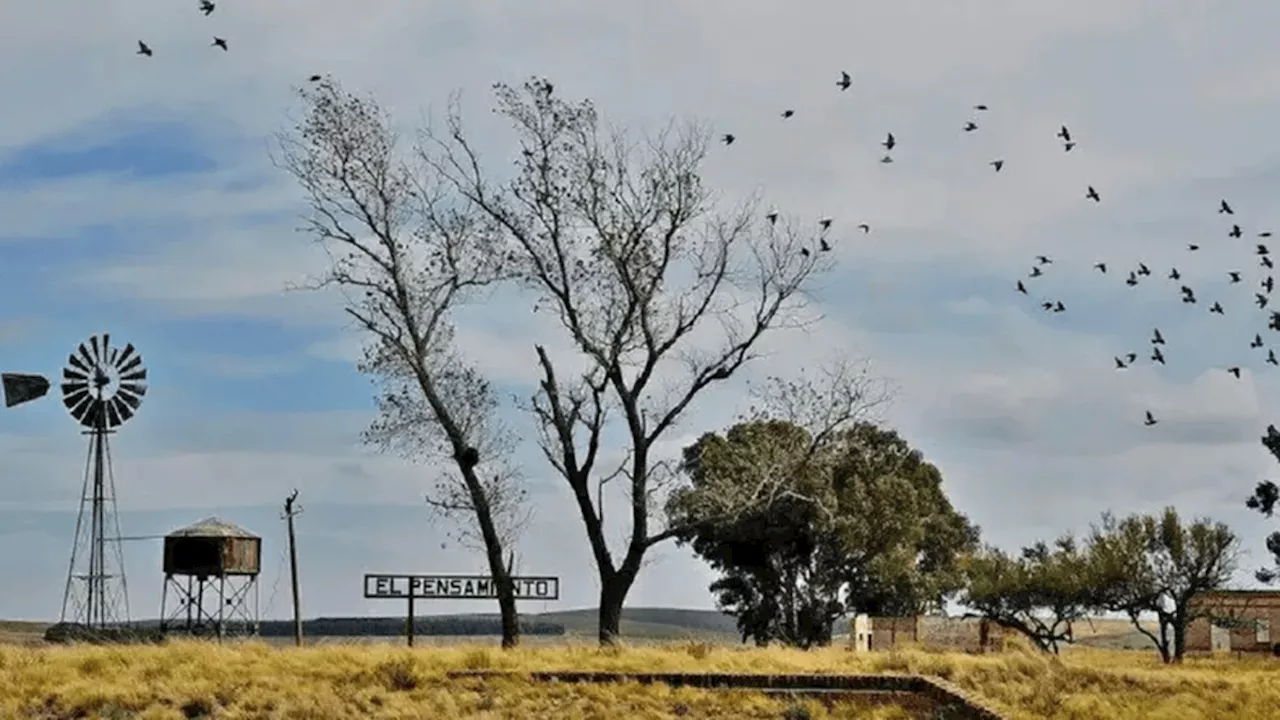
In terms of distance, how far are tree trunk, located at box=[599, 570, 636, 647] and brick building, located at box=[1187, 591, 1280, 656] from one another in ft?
80.7

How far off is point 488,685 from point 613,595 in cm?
1093

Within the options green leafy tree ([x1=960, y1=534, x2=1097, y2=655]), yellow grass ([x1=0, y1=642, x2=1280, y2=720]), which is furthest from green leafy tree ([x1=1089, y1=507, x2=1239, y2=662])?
yellow grass ([x1=0, y1=642, x2=1280, y2=720])

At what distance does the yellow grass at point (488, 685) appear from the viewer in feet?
87.0

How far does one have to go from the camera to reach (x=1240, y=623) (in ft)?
186

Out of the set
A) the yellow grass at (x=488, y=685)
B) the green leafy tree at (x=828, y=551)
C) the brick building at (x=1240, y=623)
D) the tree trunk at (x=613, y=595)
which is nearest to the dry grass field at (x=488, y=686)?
the yellow grass at (x=488, y=685)

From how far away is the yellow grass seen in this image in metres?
26.5

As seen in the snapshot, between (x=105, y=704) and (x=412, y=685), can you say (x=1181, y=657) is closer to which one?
(x=412, y=685)

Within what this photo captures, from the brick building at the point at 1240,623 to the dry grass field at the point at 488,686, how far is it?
2556 centimetres

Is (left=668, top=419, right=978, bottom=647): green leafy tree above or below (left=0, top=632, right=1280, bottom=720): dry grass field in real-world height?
above

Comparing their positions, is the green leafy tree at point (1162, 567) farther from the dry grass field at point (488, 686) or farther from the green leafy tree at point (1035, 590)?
the dry grass field at point (488, 686)

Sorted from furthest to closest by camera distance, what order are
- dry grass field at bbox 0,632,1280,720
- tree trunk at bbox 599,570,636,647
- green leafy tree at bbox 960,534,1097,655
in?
green leafy tree at bbox 960,534,1097,655 < tree trunk at bbox 599,570,636,647 < dry grass field at bbox 0,632,1280,720

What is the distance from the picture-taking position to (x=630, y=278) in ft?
124

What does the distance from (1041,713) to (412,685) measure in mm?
10109

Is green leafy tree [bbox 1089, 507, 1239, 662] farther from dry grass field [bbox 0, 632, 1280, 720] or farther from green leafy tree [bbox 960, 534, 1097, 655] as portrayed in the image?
dry grass field [bbox 0, 632, 1280, 720]
